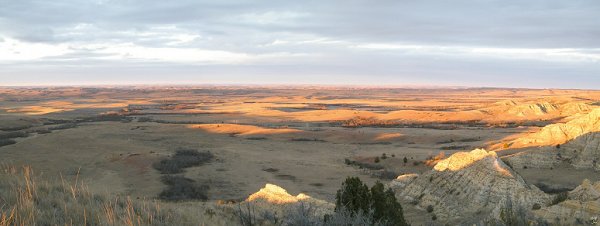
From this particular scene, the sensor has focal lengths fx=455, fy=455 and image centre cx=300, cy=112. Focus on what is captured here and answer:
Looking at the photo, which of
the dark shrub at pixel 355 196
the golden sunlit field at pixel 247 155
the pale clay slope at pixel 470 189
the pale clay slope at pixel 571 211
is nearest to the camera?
the pale clay slope at pixel 571 211


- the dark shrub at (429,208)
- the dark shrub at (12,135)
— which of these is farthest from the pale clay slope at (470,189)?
the dark shrub at (12,135)

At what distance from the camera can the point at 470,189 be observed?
63.3ft

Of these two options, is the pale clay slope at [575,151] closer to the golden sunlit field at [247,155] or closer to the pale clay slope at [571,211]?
the golden sunlit field at [247,155]

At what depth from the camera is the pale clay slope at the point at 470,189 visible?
17.7 m

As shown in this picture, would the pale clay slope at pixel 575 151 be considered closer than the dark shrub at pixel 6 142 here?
Yes

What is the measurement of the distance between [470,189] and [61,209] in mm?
16596

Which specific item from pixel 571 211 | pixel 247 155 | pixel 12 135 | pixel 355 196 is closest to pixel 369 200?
pixel 355 196

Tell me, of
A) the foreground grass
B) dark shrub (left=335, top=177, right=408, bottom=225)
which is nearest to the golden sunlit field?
the foreground grass

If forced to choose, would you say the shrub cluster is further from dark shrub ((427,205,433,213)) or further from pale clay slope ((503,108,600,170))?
pale clay slope ((503,108,600,170))

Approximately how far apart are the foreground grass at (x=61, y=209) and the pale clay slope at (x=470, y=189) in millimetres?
12359

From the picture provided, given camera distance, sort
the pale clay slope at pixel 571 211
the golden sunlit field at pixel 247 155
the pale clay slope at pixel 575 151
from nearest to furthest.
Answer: the pale clay slope at pixel 571 211
the pale clay slope at pixel 575 151
the golden sunlit field at pixel 247 155

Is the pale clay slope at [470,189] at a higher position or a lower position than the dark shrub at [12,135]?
higher

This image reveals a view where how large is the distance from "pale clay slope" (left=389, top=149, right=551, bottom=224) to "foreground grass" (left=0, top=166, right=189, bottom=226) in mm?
12359

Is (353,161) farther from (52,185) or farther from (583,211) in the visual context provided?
(52,185)
